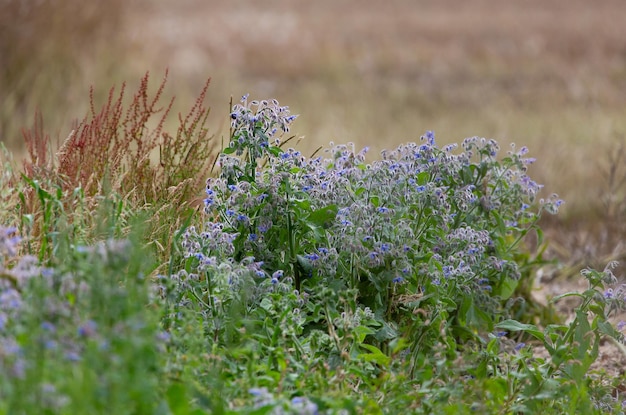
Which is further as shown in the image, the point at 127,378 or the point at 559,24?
the point at 559,24

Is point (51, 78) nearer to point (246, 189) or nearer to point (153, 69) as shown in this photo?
point (153, 69)

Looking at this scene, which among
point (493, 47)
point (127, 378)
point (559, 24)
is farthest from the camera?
point (559, 24)

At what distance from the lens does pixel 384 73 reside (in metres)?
16.1

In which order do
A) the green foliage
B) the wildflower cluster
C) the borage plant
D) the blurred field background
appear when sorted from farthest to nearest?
the blurred field background
the borage plant
the green foliage
the wildflower cluster

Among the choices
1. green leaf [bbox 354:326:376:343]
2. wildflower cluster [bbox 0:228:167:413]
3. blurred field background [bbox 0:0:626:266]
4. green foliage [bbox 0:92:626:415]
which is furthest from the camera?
blurred field background [bbox 0:0:626:266]

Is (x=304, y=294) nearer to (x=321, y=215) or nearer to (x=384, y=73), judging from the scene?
(x=321, y=215)

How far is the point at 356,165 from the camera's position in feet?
11.4

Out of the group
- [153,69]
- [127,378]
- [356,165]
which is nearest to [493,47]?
[153,69]

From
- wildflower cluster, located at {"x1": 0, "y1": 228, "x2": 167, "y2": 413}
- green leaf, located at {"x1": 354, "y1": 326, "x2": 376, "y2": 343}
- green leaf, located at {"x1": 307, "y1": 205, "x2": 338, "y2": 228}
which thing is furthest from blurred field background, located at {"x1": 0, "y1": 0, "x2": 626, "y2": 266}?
wildflower cluster, located at {"x1": 0, "y1": 228, "x2": 167, "y2": 413}

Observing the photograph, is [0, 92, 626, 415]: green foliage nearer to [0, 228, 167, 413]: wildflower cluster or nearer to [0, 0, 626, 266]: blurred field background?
[0, 228, 167, 413]: wildflower cluster

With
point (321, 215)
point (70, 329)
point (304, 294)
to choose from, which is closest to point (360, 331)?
point (304, 294)

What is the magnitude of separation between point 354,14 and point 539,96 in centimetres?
1225

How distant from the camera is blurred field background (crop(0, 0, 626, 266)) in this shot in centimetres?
826

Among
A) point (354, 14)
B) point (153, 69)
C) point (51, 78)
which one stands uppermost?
point (354, 14)
